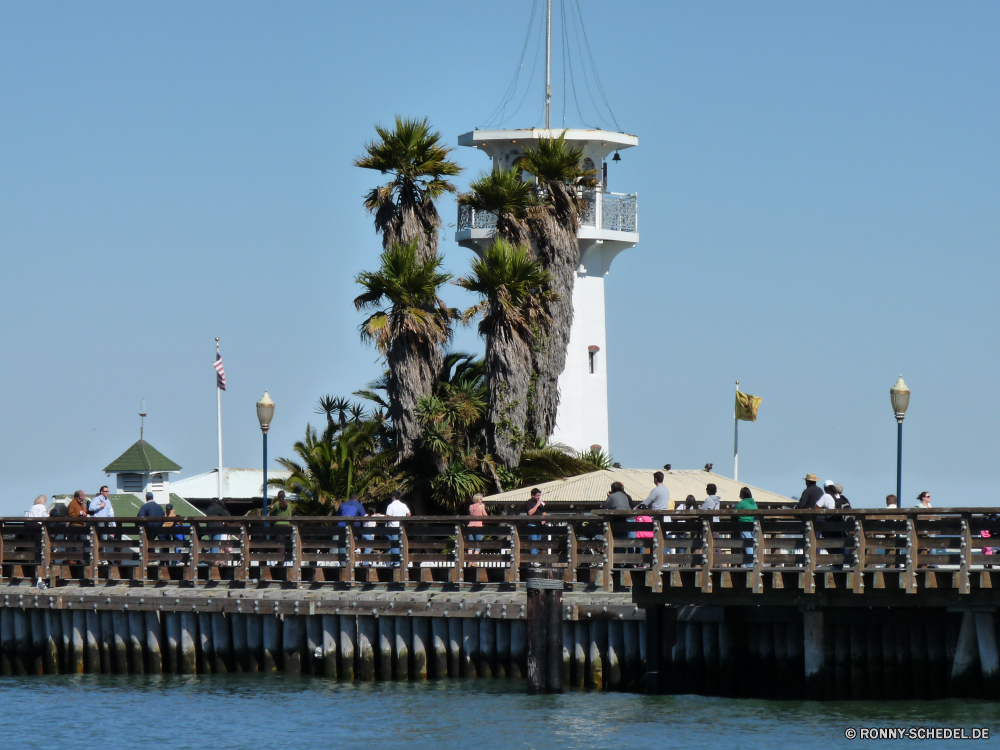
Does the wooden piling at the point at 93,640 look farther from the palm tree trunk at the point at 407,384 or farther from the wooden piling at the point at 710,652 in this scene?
the wooden piling at the point at 710,652

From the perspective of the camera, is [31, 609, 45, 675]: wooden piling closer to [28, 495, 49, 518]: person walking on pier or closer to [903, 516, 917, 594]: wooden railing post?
[28, 495, 49, 518]: person walking on pier

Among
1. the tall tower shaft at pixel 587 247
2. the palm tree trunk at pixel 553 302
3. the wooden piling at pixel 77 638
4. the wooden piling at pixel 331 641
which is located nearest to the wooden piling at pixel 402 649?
the wooden piling at pixel 331 641

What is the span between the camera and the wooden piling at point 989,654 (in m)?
23.0

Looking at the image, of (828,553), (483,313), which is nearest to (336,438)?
(483,313)

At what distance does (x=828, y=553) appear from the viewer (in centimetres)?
2317

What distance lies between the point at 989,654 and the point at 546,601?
589 centimetres

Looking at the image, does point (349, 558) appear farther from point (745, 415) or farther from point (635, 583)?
point (745, 415)

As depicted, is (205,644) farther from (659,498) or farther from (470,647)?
(659,498)

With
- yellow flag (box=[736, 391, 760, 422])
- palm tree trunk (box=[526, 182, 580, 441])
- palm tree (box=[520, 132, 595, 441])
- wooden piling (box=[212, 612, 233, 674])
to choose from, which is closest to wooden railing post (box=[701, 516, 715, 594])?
wooden piling (box=[212, 612, 233, 674])

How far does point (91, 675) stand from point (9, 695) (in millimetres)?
1574

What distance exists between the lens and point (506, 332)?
1518 inches

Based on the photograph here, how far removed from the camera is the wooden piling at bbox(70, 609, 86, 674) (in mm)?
28938

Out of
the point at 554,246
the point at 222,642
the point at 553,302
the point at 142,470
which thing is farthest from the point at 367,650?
the point at 142,470

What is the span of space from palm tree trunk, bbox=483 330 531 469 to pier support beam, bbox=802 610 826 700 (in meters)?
14.5
